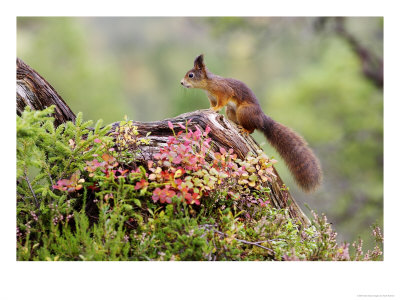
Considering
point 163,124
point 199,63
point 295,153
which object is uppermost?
point 199,63

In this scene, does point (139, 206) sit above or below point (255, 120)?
below

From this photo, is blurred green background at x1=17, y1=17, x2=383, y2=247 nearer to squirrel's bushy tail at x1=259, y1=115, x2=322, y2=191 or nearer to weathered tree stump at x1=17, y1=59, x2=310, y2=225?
squirrel's bushy tail at x1=259, y1=115, x2=322, y2=191

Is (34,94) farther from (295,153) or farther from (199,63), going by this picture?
(295,153)

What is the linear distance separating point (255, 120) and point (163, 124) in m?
0.71

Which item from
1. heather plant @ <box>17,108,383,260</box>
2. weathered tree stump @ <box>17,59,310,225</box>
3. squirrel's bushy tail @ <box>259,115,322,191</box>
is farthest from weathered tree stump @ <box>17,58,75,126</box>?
squirrel's bushy tail @ <box>259,115,322,191</box>

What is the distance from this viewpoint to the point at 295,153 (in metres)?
2.96

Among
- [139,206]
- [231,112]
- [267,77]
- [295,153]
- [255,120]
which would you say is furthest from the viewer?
[267,77]

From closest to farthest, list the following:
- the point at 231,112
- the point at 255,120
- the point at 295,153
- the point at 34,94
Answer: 1. the point at 34,94
2. the point at 295,153
3. the point at 255,120
4. the point at 231,112

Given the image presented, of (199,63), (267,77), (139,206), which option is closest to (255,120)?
(199,63)

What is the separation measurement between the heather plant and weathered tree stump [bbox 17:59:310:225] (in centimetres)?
20

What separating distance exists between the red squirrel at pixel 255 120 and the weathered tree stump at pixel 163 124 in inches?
6.0

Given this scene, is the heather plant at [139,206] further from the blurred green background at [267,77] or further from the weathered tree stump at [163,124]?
the blurred green background at [267,77]
